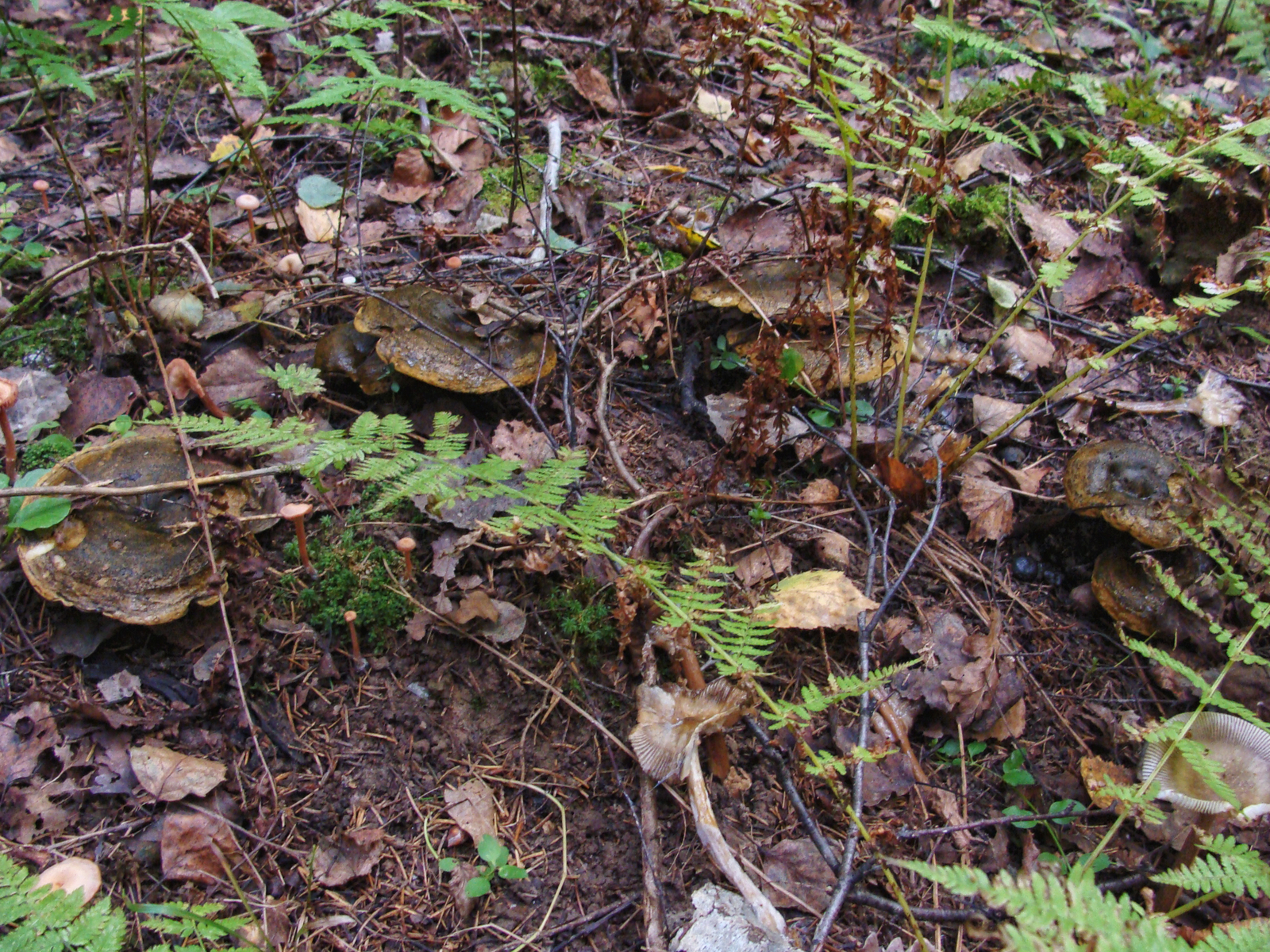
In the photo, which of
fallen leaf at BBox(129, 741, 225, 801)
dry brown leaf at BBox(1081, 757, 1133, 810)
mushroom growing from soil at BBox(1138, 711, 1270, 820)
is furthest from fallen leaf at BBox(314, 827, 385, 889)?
mushroom growing from soil at BBox(1138, 711, 1270, 820)

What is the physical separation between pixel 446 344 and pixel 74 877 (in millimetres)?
2409

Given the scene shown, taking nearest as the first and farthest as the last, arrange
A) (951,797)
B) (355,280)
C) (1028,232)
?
(951,797) → (355,280) → (1028,232)

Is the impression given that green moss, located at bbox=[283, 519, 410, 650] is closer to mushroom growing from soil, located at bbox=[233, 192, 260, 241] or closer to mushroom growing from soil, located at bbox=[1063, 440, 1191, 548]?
mushroom growing from soil, located at bbox=[233, 192, 260, 241]

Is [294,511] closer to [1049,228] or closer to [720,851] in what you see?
[720,851]

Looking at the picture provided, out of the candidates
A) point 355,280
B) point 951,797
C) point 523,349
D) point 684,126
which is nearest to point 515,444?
point 523,349

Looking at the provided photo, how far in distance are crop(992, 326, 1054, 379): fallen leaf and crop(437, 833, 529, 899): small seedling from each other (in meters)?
3.61

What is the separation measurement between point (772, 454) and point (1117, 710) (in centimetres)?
179

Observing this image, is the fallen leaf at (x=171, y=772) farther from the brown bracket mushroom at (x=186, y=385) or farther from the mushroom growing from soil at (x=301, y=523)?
the brown bracket mushroom at (x=186, y=385)

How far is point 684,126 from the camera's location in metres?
5.62

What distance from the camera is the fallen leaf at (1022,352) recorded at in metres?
4.25

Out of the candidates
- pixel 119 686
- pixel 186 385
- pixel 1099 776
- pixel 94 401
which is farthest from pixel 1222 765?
pixel 94 401

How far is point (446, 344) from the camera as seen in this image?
11.8 feet

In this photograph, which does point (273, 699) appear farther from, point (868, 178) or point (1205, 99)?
point (1205, 99)

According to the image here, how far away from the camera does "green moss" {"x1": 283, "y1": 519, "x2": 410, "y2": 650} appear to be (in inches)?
121
